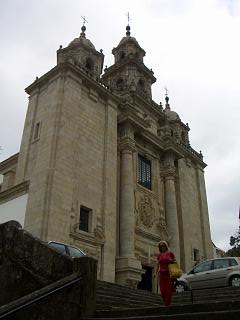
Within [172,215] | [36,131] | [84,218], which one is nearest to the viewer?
[84,218]

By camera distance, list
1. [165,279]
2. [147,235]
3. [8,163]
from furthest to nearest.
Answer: [8,163]
[147,235]
[165,279]

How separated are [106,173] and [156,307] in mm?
15953

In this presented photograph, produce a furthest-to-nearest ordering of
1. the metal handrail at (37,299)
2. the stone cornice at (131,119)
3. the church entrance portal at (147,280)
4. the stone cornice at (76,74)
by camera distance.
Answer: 1. the stone cornice at (131,119)
2. the church entrance portal at (147,280)
3. the stone cornice at (76,74)
4. the metal handrail at (37,299)

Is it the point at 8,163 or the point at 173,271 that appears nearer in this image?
the point at 173,271

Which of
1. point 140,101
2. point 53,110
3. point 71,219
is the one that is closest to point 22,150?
point 53,110

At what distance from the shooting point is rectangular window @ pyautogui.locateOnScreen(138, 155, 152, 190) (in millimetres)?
27688

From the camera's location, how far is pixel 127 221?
23.4 m

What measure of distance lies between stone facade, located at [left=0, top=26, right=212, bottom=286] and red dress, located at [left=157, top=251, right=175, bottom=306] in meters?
10.6

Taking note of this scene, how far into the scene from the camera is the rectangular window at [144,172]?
2769 cm

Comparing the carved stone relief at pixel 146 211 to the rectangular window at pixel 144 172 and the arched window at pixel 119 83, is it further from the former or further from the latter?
the arched window at pixel 119 83

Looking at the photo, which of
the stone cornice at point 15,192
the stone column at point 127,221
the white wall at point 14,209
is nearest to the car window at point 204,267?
the stone column at point 127,221

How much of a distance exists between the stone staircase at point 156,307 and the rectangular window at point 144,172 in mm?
15737

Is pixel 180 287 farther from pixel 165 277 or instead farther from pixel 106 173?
pixel 106 173

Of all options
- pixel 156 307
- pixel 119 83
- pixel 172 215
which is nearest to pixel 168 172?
pixel 172 215
